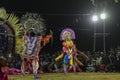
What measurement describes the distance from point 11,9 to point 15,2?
0.56 meters

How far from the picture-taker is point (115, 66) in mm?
17203

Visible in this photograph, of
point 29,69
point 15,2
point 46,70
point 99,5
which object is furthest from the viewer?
point 15,2

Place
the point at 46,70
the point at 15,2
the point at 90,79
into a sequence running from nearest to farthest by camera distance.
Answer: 1. the point at 90,79
2. the point at 46,70
3. the point at 15,2

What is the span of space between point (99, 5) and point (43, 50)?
Answer: 37.5 feet

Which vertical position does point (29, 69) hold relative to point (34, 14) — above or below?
below

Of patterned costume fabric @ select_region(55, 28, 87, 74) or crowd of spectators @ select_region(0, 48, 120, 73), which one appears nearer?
patterned costume fabric @ select_region(55, 28, 87, 74)

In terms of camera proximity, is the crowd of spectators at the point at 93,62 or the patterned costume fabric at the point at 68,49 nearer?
the patterned costume fabric at the point at 68,49

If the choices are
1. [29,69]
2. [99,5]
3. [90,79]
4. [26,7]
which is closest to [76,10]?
[26,7]

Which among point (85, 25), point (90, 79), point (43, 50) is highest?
point (85, 25)

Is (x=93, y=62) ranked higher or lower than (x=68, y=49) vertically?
lower

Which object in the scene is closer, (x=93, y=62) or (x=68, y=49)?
(x=68, y=49)

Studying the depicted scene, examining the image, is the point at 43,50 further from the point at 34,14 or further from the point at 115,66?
the point at 115,66

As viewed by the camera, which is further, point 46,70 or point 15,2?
point 15,2

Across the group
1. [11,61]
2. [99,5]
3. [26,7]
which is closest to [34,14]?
[26,7]
